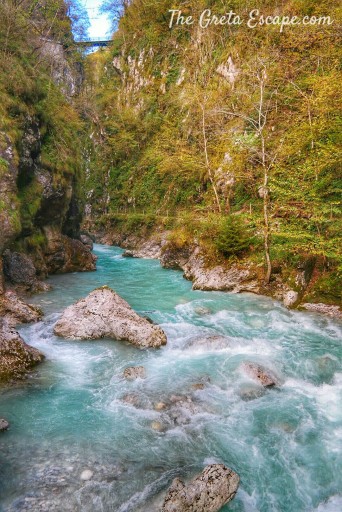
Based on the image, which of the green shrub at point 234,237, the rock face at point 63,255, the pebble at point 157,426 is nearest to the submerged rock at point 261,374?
the pebble at point 157,426

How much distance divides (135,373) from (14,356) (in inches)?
106

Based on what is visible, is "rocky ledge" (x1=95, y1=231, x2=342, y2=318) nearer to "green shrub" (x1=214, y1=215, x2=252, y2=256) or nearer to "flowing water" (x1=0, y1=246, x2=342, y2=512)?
"green shrub" (x1=214, y1=215, x2=252, y2=256)

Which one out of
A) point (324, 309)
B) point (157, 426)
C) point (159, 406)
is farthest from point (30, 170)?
point (324, 309)

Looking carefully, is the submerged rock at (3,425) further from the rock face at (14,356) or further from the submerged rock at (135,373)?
the submerged rock at (135,373)

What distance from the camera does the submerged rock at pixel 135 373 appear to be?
276 inches

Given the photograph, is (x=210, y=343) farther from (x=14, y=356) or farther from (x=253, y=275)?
(x=253, y=275)

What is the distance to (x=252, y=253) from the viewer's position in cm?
1422

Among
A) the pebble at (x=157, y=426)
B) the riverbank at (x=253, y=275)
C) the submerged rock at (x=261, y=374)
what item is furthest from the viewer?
the riverbank at (x=253, y=275)

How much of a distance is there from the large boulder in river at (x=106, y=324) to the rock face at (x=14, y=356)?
5.00 feet

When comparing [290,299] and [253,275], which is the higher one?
[253,275]

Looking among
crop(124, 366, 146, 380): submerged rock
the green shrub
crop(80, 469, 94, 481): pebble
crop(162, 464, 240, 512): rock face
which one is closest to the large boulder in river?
crop(124, 366, 146, 380): submerged rock

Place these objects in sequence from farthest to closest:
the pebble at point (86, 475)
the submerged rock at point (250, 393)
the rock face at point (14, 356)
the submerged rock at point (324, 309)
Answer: the submerged rock at point (324, 309) < the rock face at point (14, 356) < the submerged rock at point (250, 393) < the pebble at point (86, 475)

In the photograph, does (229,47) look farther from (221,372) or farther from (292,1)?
(221,372)

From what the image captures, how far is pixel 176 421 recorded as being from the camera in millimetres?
5672
